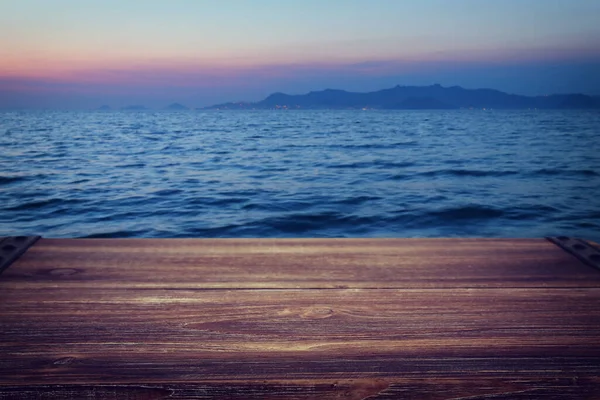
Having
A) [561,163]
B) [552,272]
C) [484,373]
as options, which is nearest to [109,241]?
[484,373]

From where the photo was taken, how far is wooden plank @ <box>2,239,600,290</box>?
1.56 m

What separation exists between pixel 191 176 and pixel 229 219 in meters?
6.36

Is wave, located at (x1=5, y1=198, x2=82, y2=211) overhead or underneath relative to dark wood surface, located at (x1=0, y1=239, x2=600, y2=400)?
underneath

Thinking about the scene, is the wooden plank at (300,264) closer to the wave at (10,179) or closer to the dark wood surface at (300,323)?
the dark wood surface at (300,323)

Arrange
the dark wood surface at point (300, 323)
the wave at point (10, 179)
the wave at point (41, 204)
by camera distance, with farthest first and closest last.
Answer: the wave at point (10, 179) < the wave at point (41, 204) < the dark wood surface at point (300, 323)

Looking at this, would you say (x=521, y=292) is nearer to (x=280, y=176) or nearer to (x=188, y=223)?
(x=188, y=223)

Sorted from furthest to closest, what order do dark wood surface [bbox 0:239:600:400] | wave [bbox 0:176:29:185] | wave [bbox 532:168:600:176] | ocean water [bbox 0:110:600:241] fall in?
wave [bbox 532:168:600:176] < wave [bbox 0:176:29:185] < ocean water [bbox 0:110:600:241] < dark wood surface [bbox 0:239:600:400]

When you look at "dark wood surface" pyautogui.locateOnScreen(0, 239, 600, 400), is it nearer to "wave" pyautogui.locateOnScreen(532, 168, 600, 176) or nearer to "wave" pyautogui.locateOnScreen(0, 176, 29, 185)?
"wave" pyautogui.locateOnScreen(0, 176, 29, 185)

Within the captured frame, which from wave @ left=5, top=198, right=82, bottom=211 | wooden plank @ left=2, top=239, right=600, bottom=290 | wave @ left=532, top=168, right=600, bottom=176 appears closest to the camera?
wooden plank @ left=2, top=239, right=600, bottom=290

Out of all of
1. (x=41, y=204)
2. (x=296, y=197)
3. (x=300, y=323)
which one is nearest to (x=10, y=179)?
(x=41, y=204)

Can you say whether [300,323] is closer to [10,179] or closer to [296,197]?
[296,197]

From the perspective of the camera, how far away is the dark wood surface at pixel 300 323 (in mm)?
1029

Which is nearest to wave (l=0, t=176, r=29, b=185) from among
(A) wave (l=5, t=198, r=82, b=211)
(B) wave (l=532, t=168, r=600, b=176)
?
(A) wave (l=5, t=198, r=82, b=211)

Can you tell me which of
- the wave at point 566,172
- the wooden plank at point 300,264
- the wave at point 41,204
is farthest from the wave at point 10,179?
the wave at point 566,172
